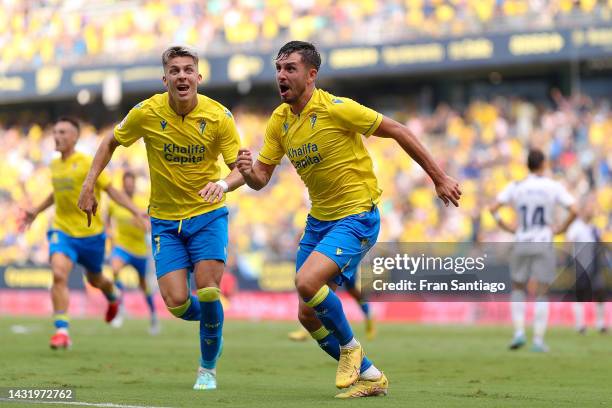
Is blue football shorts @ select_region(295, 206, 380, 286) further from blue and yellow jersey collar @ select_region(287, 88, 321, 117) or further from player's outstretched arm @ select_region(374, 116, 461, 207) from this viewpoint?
blue and yellow jersey collar @ select_region(287, 88, 321, 117)

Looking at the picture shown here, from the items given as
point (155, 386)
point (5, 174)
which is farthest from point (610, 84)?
point (155, 386)

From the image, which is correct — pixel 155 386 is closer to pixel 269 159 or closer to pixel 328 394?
pixel 328 394

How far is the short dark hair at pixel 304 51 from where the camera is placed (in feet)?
29.7

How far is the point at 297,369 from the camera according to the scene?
1276 centimetres

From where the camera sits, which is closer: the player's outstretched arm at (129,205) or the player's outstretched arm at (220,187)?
the player's outstretched arm at (220,187)

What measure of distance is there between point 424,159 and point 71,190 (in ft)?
23.6

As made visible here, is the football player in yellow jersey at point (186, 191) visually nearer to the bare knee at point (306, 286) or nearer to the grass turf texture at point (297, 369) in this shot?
the grass turf texture at point (297, 369)

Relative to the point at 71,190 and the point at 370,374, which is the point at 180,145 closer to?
the point at 370,374

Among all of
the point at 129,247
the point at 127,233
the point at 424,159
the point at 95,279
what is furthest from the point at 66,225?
the point at 424,159

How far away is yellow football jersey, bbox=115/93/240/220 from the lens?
9.95m

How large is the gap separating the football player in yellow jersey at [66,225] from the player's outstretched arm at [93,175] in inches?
161

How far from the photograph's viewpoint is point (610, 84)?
32875mm

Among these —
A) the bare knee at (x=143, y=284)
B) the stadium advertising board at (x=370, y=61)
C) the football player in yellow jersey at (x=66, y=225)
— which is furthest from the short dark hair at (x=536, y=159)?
the stadium advertising board at (x=370, y=61)

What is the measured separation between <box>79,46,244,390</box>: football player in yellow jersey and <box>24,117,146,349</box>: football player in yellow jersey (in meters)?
4.18
